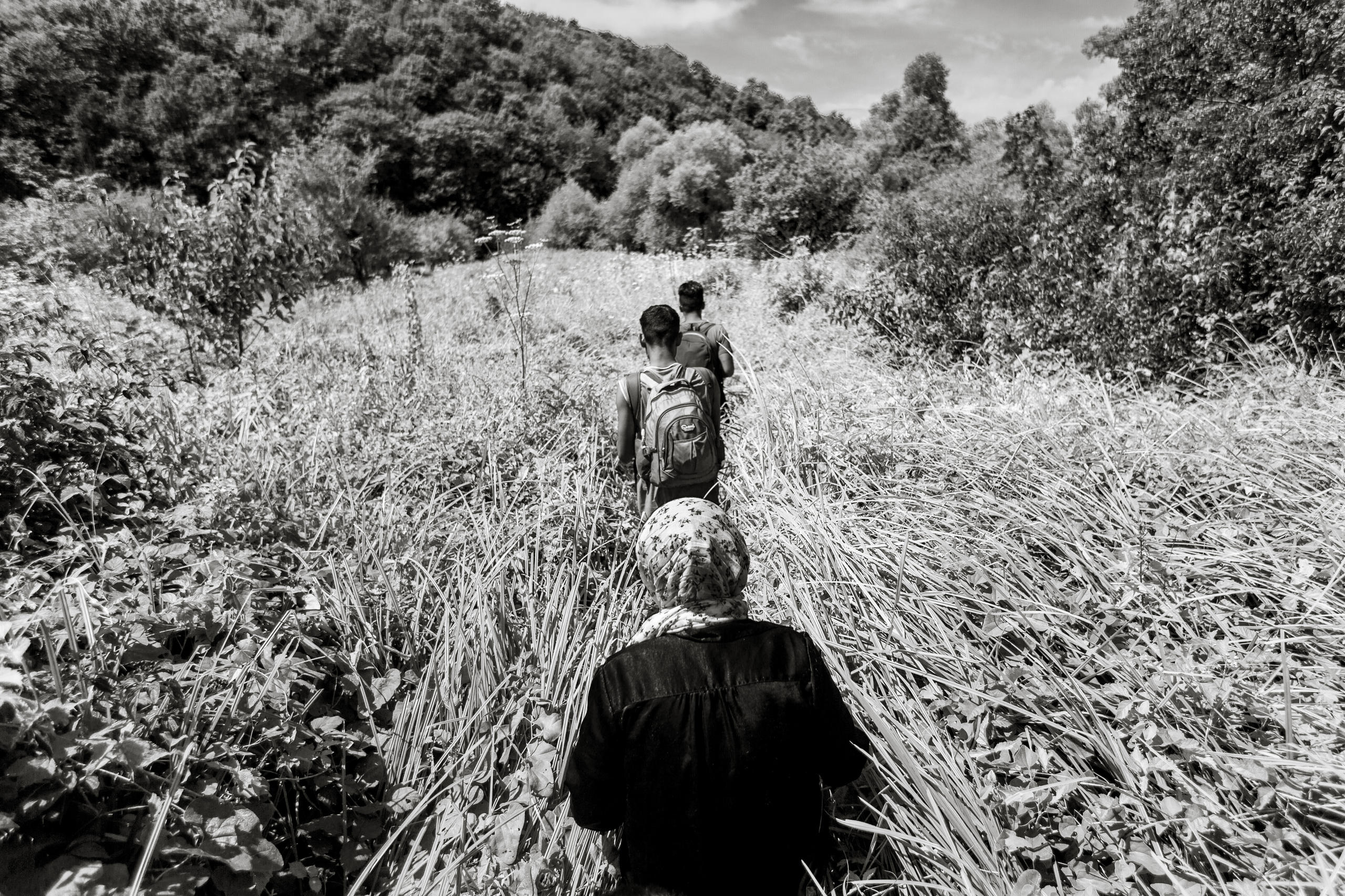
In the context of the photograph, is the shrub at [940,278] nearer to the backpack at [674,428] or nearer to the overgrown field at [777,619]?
the overgrown field at [777,619]

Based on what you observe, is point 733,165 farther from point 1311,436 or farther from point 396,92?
point 1311,436

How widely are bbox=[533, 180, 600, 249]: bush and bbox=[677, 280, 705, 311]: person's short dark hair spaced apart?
24371mm

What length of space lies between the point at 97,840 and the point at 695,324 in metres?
3.60

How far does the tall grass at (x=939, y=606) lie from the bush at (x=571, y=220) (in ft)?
83.7

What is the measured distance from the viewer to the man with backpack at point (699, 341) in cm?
401

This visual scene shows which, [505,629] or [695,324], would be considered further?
[695,324]

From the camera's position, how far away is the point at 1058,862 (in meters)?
1.48

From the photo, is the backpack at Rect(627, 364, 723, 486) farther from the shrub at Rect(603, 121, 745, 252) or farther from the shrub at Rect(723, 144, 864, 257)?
the shrub at Rect(603, 121, 745, 252)

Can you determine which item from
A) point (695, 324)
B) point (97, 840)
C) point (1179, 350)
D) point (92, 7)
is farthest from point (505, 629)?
point (92, 7)

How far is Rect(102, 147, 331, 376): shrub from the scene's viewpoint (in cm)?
548

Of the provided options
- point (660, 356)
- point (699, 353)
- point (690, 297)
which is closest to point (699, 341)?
point (699, 353)

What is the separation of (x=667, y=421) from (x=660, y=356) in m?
0.31

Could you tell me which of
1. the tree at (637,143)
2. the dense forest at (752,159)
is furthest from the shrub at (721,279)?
the tree at (637,143)

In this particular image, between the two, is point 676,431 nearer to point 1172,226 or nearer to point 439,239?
point 1172,226
